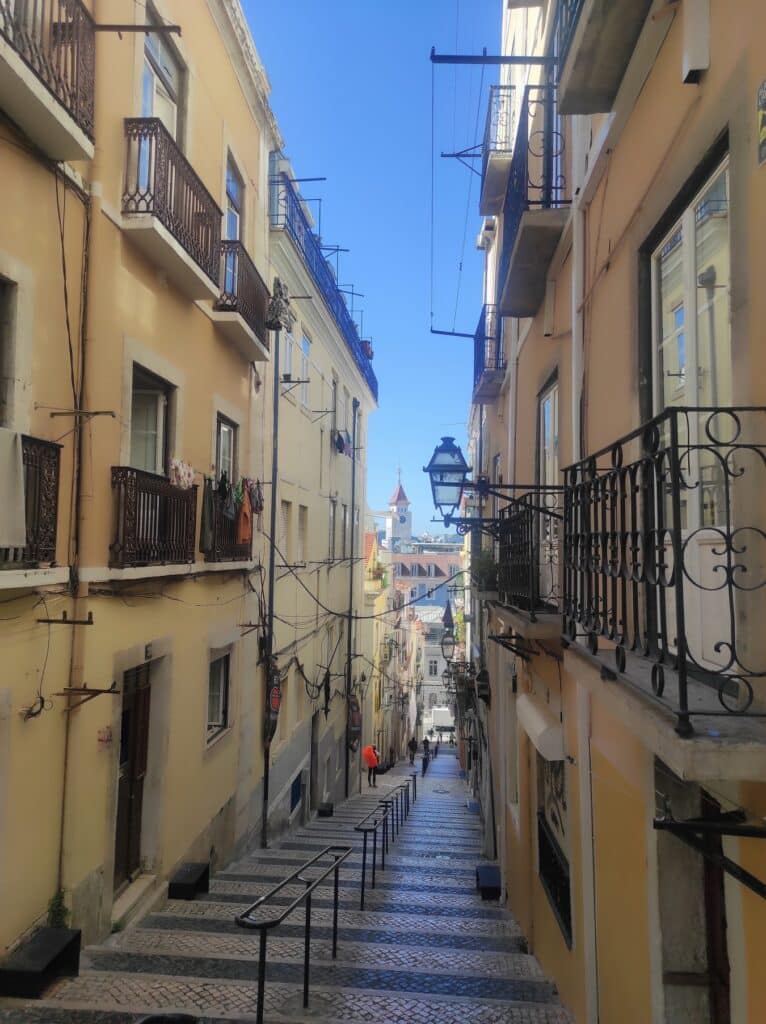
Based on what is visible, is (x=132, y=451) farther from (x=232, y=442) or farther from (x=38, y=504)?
(x=232, y=442)

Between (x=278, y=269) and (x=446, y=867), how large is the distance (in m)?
10.2

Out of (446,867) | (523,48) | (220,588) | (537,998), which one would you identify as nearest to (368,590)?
(446,867)

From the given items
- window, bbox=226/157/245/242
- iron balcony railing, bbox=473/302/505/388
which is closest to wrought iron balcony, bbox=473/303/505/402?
iron balcony railing, bbox=473/302/505/388

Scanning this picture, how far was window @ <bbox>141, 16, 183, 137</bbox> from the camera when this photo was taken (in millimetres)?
7020

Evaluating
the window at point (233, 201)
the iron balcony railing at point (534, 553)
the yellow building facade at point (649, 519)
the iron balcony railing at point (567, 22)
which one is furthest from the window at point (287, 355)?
the iron balcony railing at point (567, 22)

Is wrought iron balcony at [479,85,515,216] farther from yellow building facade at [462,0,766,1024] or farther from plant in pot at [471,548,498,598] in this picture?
plant in pot at [471,548,498,598]

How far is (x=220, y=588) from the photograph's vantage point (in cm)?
901

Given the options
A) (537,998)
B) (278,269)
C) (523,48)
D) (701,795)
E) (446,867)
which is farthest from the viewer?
(278,269)

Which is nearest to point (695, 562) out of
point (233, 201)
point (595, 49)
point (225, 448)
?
point (595, 49)

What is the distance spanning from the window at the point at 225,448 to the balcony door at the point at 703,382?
661 centimetres

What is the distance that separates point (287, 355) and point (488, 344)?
12.2ft

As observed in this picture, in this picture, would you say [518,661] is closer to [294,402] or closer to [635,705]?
[635,705]

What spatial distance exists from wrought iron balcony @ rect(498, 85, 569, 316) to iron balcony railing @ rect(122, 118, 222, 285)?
3.31m

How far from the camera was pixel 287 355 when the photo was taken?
508 inches
